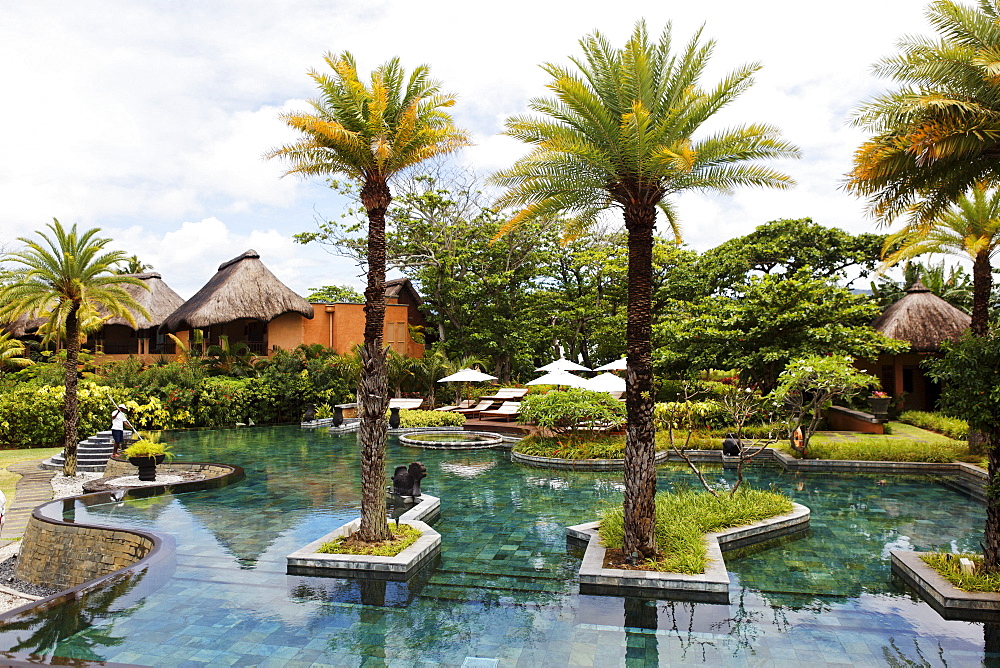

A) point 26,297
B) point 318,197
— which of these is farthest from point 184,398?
point 318,197

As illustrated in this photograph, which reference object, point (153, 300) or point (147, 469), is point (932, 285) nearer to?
point (147, 469)

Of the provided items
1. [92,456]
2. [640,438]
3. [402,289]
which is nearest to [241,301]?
[402,289]

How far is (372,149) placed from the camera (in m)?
8.27

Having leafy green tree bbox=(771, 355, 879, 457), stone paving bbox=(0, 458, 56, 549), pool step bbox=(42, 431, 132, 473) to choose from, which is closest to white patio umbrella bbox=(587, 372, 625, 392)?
leafy green tree bbox=(771, 355, 879, 457)

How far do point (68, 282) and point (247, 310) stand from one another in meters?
16.3

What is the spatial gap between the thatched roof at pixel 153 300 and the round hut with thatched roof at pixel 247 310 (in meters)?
0.99

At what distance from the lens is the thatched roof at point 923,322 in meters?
22.8

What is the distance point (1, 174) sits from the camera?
25094 millimetres

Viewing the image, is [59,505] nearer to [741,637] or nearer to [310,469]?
[310,469]

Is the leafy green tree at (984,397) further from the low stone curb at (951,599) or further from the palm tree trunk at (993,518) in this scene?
the low stone curb at (951,599)

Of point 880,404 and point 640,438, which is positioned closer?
point 640,438

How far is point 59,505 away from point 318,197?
81.8ft

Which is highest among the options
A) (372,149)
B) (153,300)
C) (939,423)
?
(153,300)

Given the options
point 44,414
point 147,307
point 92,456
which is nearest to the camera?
point 92,456
